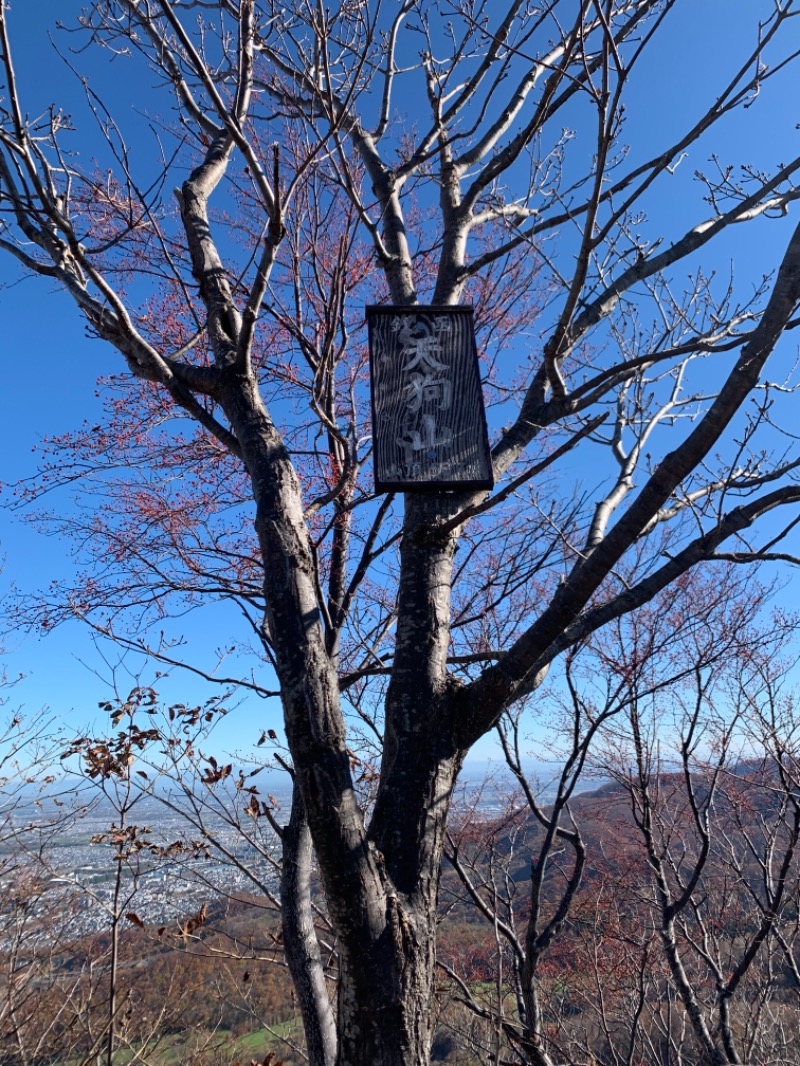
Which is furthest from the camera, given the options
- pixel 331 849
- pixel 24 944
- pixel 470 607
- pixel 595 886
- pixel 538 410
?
pixel 595 886

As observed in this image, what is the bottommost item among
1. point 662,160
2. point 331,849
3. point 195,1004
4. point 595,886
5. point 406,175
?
point 195,1004

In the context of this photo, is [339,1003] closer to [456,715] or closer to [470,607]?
[456,715]

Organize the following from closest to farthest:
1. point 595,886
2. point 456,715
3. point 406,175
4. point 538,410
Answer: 1. point 456,715
2. point 538,410
3. point 406,175
4. point 595,886

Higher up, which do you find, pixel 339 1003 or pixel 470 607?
pixel 470 607

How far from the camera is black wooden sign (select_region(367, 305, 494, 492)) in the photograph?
1.98 metres

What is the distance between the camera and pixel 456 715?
5.48 feet

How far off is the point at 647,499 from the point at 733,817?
16.4ft

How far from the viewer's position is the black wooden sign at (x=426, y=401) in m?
1.98

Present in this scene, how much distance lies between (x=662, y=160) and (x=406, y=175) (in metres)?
1.71

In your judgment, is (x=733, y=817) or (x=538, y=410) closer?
(x=538, y=410)

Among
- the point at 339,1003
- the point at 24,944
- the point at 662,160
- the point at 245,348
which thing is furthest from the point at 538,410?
the point at 24,944

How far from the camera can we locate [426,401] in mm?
2088

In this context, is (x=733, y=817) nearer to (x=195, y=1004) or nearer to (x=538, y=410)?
(x=538, y=410)

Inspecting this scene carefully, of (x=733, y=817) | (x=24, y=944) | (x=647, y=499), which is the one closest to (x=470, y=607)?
(x=647, y=499)
